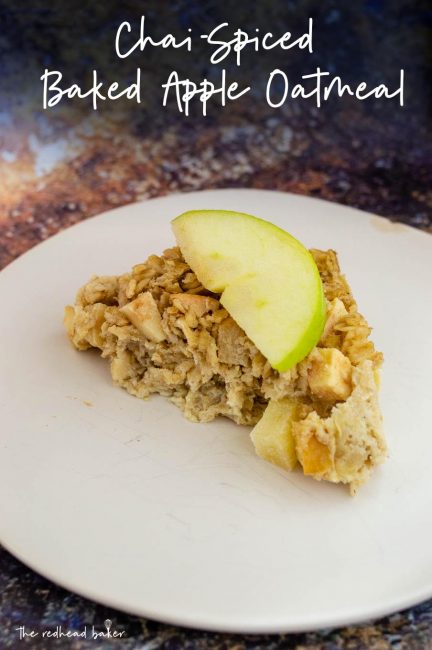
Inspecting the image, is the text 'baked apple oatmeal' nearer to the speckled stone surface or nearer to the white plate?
the white plate

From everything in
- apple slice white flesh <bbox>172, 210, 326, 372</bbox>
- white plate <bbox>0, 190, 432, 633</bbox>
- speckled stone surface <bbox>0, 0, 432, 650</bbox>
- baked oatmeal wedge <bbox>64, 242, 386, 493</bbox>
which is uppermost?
→ speckled stone surface <bbox>0, 0, 432, 650</bbox>

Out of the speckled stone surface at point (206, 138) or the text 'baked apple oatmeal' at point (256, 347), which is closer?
the text 'baked apple oatmeal' at point (256, 347)

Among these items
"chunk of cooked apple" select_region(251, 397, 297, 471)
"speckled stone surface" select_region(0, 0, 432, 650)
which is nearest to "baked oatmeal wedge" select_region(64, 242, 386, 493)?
"chunk of cooked apple" select_region(251, 397, 297, 471)

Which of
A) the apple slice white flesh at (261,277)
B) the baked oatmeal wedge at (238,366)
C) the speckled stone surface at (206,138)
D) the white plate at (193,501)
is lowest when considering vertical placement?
the white plate at (193,501)

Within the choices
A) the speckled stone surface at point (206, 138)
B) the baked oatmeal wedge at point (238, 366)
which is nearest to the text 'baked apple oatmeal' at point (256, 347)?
the baked oatmeal wedge at point (238, 366)

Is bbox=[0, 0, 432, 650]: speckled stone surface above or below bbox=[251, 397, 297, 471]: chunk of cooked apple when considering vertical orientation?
above

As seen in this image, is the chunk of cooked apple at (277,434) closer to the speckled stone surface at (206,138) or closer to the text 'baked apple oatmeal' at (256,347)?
the text 'baked apple oatmeal' at (256,347)

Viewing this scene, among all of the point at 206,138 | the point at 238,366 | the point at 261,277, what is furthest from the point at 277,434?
the point at 206,138
